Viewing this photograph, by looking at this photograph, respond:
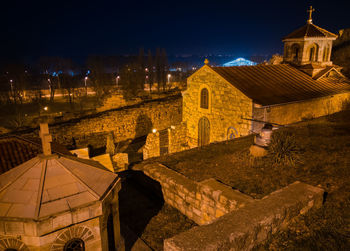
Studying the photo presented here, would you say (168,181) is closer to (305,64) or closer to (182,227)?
(182,227)

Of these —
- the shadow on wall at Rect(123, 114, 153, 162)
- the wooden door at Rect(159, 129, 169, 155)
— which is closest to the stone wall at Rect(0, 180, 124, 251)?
the wooden door at Rect(159, 129, 169, 155)

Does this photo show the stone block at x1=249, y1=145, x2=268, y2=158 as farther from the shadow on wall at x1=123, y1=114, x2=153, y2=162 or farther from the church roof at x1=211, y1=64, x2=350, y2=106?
the shadow on wall at x1=123, y1=114, x2=153, y2=162

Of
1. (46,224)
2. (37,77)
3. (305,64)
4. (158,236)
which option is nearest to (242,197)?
(158,236)

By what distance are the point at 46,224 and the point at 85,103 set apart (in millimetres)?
34988

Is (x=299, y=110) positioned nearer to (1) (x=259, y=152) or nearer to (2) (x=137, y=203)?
(1) (x=259, y=152)

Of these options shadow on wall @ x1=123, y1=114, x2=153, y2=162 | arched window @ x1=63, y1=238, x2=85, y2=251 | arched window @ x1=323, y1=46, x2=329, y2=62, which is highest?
arched window @ x1=323, y1=46, x2=329, y2=62

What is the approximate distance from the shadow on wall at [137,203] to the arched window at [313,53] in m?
17.8

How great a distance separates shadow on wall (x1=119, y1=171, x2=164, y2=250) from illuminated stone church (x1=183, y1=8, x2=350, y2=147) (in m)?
7.75

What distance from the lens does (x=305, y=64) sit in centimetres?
1947

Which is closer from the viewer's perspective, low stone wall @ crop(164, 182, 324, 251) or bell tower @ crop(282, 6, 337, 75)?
low stone wall @ crop(164, 182, 324, 251)

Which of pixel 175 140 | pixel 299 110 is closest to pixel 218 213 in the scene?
pixel 299 110

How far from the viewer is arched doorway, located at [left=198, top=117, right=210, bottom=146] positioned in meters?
16.9

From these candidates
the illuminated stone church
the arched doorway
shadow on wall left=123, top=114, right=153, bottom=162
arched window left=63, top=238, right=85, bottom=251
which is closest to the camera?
arched window left=63, top=238, right=85, bottom=251

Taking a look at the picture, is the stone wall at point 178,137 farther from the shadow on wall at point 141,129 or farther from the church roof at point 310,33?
the church roof at point 310,33
